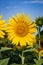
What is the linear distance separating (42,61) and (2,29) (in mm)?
341

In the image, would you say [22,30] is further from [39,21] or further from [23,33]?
[39,21]

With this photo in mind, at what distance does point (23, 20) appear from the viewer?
134 cm

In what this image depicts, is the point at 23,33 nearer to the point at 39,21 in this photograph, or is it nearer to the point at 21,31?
the point at 21,31

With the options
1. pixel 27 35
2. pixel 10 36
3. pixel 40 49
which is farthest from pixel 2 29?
pixel 40 49

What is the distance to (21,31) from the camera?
4.34 feet

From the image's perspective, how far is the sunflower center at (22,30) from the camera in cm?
129

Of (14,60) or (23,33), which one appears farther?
(14,60)

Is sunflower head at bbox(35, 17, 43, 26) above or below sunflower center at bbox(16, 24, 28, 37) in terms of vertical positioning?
above

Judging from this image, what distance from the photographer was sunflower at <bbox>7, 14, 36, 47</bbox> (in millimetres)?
1306

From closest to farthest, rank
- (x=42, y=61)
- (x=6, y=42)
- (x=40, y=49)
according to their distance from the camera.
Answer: (x=42, y=61) → (x=40, y=49) → (x=6, y=42)

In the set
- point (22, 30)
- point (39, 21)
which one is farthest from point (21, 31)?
point (39, 21)

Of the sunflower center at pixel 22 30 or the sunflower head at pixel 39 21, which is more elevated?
the sunflower head at pixel 39 21

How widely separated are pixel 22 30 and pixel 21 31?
0.01 metres

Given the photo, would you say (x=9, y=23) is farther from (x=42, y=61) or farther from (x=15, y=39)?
(x=42, y=61)
